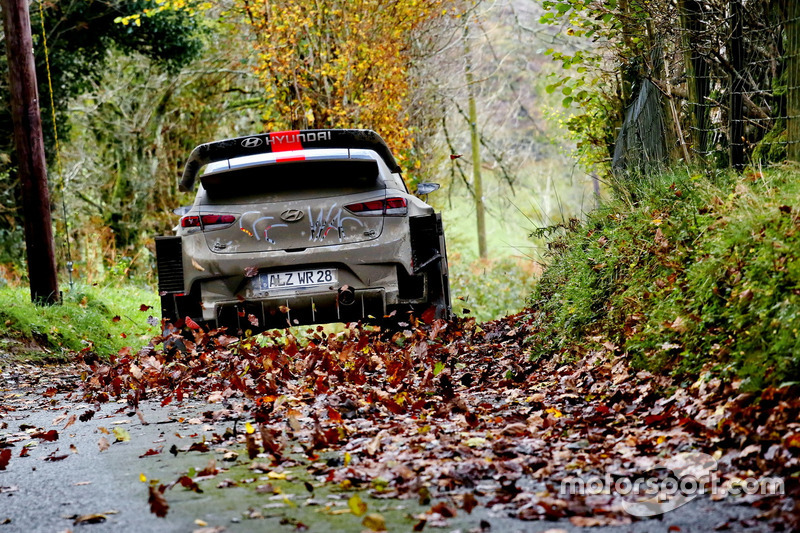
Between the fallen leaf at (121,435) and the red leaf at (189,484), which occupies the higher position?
the red leaf at (189,484)

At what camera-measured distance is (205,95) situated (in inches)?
1063

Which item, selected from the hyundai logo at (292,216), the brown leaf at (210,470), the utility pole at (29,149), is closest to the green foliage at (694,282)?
the hyundai logo at (292,216)

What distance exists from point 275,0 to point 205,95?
9.17 m

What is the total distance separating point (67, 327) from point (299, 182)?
5.10m

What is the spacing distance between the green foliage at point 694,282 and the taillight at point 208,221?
108 inches

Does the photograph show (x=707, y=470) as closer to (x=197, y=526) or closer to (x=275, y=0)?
(x=197, y=526)

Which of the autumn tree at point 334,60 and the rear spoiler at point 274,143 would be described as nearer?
the rear spoiler at point 274,143

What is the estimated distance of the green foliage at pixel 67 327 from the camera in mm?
10633

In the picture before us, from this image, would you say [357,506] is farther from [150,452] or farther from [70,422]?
[70,422]

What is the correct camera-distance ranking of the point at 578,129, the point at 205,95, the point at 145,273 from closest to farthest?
1. the point at 578,129
2. the point at 145,273
3. the point at 205,95

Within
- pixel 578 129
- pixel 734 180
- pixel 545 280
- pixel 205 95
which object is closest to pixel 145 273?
pixel 205 95

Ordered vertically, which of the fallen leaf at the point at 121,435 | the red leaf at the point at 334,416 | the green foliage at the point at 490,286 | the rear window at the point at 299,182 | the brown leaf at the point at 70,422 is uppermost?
the rear window at the point at 299,182

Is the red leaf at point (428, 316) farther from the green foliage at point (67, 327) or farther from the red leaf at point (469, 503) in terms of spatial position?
the red leaf at point (469, 503)

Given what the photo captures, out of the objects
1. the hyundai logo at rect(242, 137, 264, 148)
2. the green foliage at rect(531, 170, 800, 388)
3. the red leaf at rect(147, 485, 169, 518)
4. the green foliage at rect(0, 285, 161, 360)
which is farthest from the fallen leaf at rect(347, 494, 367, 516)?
the green foliage at rect(0, 285, 161, 360)
